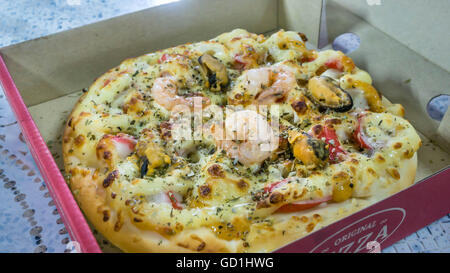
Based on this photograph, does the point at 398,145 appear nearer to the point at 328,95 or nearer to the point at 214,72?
the point at 328,95

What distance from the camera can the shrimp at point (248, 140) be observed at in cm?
154

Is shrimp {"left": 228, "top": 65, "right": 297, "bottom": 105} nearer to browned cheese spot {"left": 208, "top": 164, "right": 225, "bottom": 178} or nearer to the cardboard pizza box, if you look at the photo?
browned cheese spot {"left": 208, "top": 164, "right": 225, "bottom": 178}

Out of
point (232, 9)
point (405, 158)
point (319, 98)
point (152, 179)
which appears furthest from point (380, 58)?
point (152, 179)

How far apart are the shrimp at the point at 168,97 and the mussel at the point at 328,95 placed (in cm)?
43

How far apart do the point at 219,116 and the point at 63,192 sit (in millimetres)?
764

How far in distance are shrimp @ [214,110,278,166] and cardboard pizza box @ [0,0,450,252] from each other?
431mm

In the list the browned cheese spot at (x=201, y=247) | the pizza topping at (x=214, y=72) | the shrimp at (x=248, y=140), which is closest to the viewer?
the browned cheese spot at (x=201, y=247)

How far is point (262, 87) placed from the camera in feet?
5.93

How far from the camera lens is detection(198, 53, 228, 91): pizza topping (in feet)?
6.04

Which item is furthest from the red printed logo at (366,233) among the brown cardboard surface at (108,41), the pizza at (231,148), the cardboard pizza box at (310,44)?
the brown cardboard surface at (108,41)

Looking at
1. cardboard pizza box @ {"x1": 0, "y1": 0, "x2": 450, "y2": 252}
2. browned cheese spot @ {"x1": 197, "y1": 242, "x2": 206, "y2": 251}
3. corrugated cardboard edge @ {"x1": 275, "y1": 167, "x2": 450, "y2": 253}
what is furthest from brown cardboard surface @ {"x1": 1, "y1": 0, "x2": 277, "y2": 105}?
corrugated cardboard edge @ {"x1": 275, "y1": 167, "x2": 450, "y2": 253}

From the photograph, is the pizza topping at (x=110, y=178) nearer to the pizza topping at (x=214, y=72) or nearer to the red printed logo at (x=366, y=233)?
the pizza topping at (x=214, y=72)

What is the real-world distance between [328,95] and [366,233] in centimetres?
60

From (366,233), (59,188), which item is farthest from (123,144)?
(366,233)
